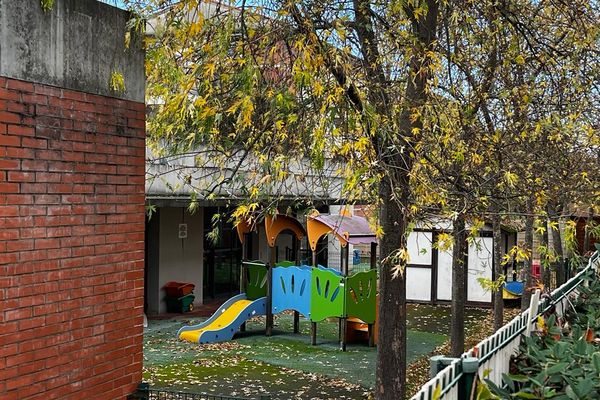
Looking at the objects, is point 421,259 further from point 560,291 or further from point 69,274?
point 69,274

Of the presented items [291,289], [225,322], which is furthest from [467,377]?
[291,289]

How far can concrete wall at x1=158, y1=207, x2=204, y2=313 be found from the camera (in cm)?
1817

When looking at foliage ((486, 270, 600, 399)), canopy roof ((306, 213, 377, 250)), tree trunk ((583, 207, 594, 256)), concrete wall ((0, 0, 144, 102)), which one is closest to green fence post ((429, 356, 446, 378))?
foliage ((486, 270, 600, 399))

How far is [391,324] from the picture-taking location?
7.65 m

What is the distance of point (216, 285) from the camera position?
21.2 meters

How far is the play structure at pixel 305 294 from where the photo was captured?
14383mm

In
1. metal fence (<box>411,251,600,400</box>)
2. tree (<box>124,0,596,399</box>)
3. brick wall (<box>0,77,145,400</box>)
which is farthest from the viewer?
tree (<box>124,0,596,399</box>)

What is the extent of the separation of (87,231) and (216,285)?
54.8 ft

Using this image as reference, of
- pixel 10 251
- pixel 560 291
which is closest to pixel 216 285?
pixel 560 291

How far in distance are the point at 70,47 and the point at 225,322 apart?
10961 millimetres

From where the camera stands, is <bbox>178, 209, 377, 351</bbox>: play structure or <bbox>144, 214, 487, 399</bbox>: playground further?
<bbox>178, 209, 377, 351</bbox>: play structure

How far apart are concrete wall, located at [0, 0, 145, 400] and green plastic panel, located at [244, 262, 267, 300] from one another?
1075cm

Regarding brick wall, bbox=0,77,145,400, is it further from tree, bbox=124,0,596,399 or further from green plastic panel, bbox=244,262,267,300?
green plastic panel, bbox=244,262,267,300

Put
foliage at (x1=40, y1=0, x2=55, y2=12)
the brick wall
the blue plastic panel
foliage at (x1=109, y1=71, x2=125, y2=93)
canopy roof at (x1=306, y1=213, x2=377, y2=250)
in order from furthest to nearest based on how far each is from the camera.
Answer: canopy roof at (x1=306, y1=213, x2=377, y2=250), the blue plastic panel, foliage at (x1=109, y1=71, x2=125, y2=93), foliage at (x1=40, y1=0, x2=55, y2=12), the brick wall
